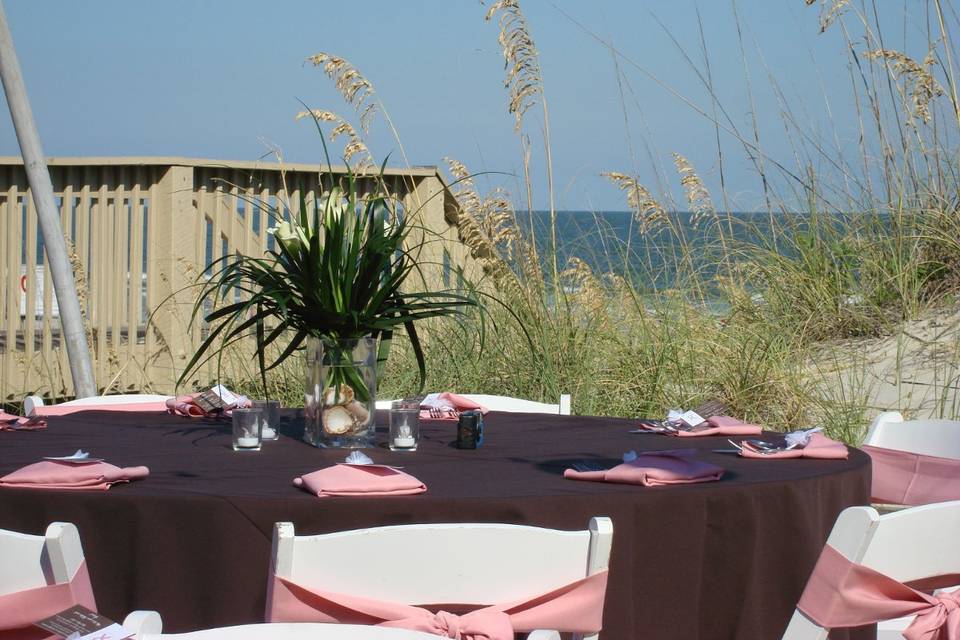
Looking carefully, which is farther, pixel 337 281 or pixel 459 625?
pixel 337 281

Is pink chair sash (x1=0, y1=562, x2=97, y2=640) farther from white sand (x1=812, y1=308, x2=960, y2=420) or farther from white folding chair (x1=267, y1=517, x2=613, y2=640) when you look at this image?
white sand (x1=812, y1=308, x2=960, y2=420)

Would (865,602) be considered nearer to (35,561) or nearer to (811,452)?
(811,452)

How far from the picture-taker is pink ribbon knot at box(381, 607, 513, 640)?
1.45m

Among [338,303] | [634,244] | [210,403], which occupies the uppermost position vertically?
[634,244]

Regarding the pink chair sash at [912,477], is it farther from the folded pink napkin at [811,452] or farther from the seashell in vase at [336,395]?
the seashell in vase at [336,395]

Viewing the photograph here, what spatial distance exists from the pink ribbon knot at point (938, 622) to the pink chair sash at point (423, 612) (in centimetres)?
51

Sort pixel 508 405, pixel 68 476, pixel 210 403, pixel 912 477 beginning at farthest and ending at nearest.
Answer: pixel 508 405 < pixel 210 403 < pixel 912 477 < pixel 68 476

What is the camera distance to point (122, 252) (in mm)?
6332

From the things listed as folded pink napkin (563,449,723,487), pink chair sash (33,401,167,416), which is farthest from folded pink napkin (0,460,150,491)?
pink chair sash (33,401,167,416)

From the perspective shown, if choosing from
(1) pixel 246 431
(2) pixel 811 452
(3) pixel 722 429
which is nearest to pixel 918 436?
(3) pixel 722 429

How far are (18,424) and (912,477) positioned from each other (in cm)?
210

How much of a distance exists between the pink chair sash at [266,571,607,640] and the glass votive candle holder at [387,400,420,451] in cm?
92

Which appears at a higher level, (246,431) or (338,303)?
(338,303)

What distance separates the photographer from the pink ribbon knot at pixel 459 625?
1447 mm
